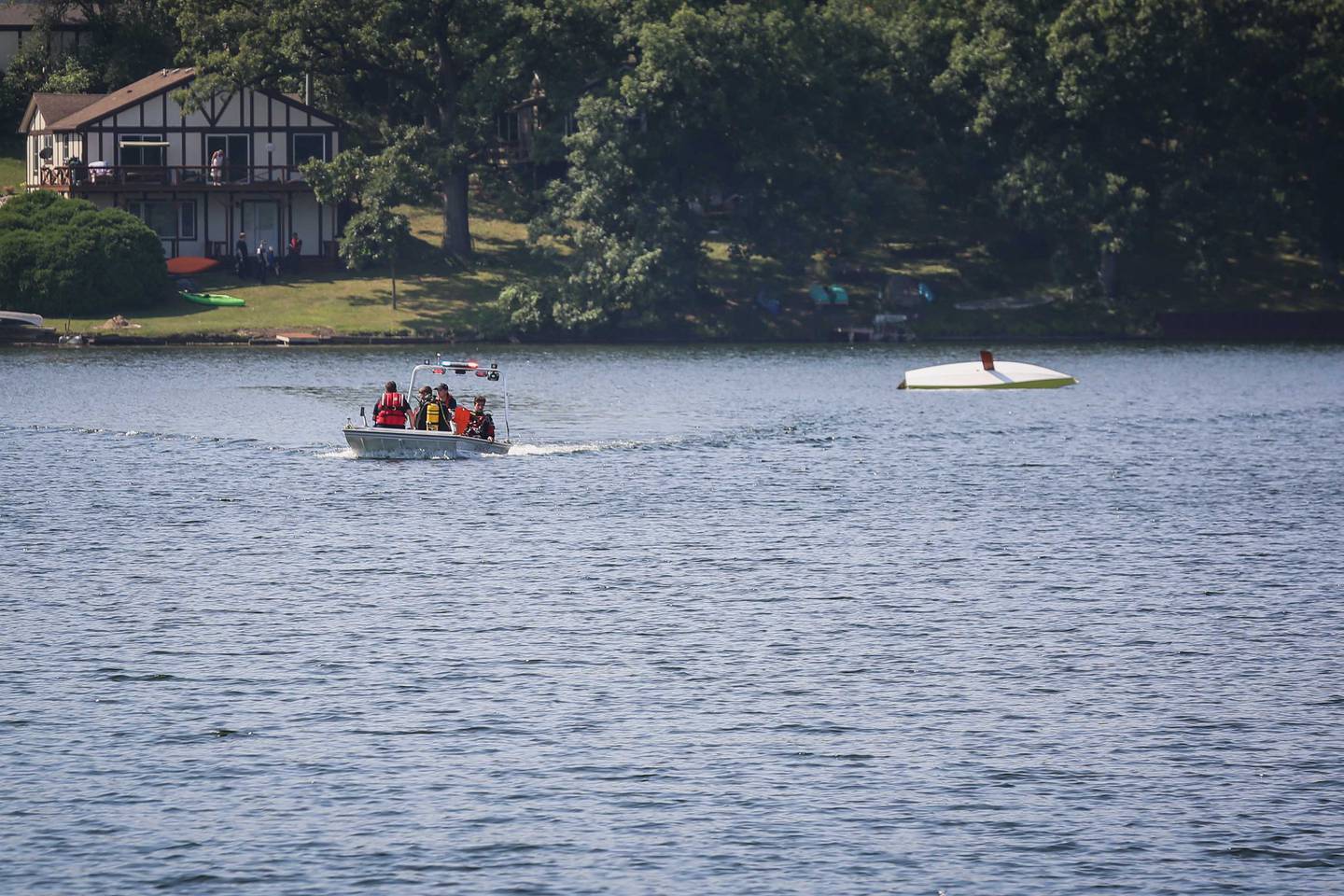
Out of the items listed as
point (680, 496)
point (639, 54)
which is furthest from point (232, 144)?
point (680, 496)

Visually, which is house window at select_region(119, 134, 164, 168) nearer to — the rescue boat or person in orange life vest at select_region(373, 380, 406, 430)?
the rescue boat

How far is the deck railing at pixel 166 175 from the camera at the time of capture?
12069 centimetres

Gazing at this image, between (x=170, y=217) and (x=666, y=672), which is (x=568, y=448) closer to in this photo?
(x=666, y=672)

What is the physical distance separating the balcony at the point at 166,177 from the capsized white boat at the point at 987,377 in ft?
155

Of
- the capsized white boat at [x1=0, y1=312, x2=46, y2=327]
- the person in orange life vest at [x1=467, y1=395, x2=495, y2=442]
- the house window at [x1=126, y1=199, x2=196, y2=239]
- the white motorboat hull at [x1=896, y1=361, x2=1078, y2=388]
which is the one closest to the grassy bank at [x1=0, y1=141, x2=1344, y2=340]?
the capsized white boat at [x1=0, y1=312, x2=46, y2=327]

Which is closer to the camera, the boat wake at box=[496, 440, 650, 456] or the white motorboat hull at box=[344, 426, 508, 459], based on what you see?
the white motorboat hull at box=[344, 426, 508, 459]

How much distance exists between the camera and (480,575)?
4284cm

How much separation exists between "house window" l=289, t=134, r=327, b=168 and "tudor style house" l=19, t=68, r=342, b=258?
0.06 m

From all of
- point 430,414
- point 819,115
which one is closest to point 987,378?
point 819,115

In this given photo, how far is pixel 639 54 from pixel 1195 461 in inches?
2798

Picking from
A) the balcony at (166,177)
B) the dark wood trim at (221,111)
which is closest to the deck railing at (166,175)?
the balcony at (166,177)

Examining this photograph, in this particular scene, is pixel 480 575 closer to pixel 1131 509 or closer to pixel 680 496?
pixel 680 496

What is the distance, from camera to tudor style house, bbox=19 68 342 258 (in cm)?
12219

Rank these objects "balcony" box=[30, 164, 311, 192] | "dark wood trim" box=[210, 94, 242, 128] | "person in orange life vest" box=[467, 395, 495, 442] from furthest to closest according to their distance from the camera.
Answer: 1. "dark wood trim" box=[210, 94, 242, 128]
2. "balcony" box=[30, 164, 311, 192]
3. "person in orange life vest" box=[467, 395, 495, 442]
